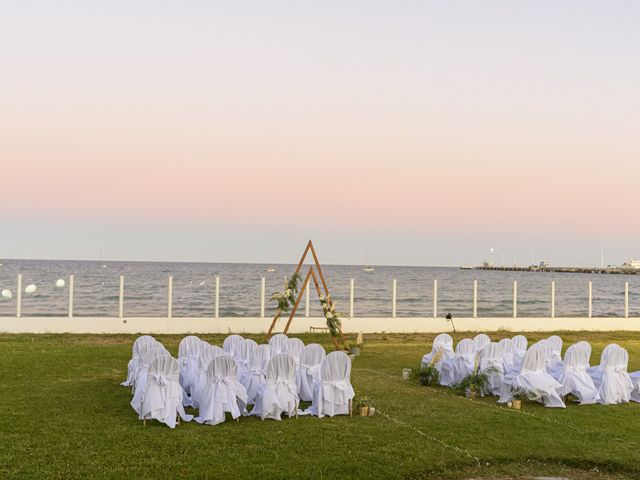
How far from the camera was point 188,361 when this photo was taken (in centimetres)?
1195

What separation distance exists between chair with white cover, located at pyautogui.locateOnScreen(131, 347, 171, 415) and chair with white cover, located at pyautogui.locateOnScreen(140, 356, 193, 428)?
14 cm

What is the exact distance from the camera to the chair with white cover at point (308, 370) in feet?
37.7

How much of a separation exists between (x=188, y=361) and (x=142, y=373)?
4.34 ft

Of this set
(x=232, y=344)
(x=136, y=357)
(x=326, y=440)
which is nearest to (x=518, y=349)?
(x=232, y=344)

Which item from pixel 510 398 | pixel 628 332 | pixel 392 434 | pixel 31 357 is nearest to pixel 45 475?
pixel 392 434

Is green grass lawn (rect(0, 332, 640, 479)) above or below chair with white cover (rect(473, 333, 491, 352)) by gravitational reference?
below

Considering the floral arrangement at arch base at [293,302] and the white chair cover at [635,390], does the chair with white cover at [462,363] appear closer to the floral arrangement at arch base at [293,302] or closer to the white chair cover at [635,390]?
the white chair cover at [635,390]

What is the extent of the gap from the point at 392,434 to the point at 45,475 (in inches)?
160

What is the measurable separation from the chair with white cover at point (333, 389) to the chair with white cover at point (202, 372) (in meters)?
1.62

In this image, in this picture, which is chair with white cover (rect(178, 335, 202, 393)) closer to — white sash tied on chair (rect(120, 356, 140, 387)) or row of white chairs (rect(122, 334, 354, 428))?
row of white chairs (rect(122, 334, 354, 428))

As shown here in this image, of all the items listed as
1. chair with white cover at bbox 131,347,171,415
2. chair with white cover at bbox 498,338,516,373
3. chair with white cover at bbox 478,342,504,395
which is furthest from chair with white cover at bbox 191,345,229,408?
chair with white cover at bbox 498,338,516,373

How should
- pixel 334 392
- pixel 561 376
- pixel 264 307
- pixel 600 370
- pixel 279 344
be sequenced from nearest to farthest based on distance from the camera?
pixel 334 392 < pixel 561 376 < pixel 600 370 < pixel 279 344 < pixel 264 307

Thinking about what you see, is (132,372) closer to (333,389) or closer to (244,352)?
(244,352)

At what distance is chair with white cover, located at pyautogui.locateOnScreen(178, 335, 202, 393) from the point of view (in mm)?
11680
